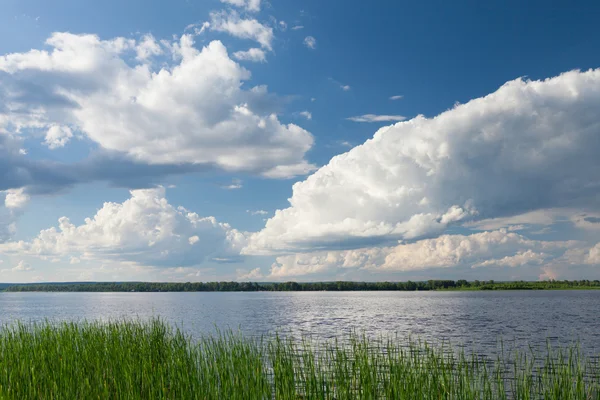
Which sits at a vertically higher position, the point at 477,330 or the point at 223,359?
the point at 223,359

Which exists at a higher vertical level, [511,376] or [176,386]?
[176,386]

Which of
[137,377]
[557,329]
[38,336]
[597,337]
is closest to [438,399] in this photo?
[137,377]

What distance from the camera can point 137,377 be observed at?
12.4 m

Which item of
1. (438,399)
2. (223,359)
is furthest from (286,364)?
(438,399)

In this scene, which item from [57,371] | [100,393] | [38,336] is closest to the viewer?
[100,393]

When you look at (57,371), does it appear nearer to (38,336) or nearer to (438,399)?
(38,336)

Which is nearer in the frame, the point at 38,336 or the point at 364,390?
the point at 364,390

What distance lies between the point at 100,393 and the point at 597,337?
38266 mm

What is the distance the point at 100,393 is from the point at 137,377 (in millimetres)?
935

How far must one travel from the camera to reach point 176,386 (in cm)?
1186

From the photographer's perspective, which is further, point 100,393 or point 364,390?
point 100,393

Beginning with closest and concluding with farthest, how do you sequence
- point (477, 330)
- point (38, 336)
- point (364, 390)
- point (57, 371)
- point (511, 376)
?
point (364, 390)
point (57, 371)
point (38, 336)
point (511, 376)
point (477, 330)

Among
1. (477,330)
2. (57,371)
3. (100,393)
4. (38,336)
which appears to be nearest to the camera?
(100,393)

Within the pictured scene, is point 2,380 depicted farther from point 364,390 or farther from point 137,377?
point 364,390
